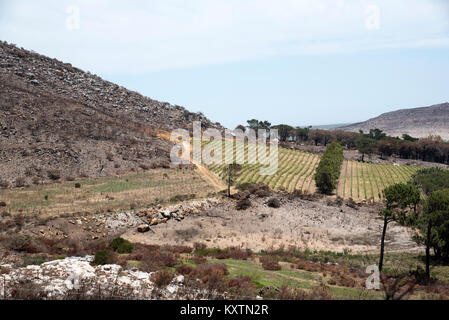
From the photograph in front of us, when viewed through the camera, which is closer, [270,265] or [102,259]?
[102,259]

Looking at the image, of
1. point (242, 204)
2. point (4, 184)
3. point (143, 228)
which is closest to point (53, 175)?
point (4, 184)

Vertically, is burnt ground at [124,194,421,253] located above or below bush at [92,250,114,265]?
below

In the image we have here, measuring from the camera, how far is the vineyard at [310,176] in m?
51.5

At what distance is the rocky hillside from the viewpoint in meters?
45.0

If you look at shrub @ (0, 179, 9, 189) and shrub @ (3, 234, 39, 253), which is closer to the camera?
shrub @ (3, 234, 39, 253)

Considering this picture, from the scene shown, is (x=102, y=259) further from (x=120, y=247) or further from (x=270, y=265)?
(x=270, y=265)

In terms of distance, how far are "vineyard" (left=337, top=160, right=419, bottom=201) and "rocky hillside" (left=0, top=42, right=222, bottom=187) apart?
2935 centimetres

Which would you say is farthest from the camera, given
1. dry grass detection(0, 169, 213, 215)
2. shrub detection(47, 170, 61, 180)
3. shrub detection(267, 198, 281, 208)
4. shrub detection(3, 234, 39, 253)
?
shrub detection(47, 170, 61, 180)

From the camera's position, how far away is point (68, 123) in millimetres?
56281

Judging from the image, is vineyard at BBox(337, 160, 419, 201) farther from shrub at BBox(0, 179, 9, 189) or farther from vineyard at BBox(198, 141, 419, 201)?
shrub at BBox(0, 179, 9, 189)

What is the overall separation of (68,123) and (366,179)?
50889 mm

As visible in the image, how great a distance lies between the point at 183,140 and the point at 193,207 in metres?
37.3

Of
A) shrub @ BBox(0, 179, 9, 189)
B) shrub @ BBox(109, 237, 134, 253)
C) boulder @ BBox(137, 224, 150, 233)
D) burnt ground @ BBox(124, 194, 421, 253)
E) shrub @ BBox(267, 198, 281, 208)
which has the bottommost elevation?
burnt ground @ BBox(124, 194, 421, 253)

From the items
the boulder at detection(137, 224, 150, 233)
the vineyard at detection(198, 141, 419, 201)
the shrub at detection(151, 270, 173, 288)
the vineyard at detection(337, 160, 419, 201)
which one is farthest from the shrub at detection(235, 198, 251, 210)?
the shrub at detection(151, 270, 173, 288)
